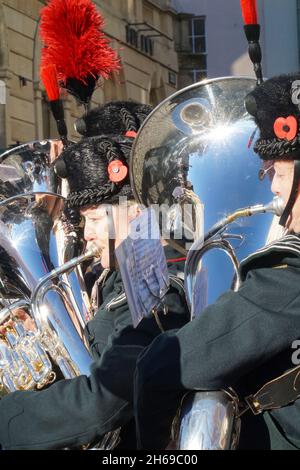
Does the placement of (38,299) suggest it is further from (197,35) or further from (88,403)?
(197,35)

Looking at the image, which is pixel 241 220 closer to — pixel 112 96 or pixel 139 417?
pixel 139 417

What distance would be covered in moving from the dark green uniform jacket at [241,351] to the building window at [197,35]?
2084cm

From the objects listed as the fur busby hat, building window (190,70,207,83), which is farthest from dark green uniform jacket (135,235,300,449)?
building window (190,70,207,83)

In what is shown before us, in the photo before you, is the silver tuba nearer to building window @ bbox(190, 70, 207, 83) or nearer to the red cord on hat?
the red cord on hat

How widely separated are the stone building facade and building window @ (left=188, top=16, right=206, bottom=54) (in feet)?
10.3

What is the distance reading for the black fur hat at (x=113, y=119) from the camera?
3965mm

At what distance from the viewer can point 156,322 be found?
289cm

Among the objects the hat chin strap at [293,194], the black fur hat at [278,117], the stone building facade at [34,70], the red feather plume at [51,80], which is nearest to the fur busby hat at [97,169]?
the red feather plume at [51,80]

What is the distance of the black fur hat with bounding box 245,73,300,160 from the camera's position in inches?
102

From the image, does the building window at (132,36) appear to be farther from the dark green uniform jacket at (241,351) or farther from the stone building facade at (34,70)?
the dark green uniform jacket at (241,351)

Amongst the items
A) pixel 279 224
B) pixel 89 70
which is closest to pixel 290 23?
pixel 89 70

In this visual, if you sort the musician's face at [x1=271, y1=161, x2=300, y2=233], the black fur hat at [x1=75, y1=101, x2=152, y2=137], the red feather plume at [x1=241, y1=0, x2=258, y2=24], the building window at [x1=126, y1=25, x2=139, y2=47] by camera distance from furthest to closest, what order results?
the building window at [x1=126, y1=25, x2=139, y2=47]
the black fur hat at [x1=75, y1=101, x2=152, y2=137]
the red feather plume at [x1=241, y1=0, x2=258, y2=24]
the musician's face at [x1=271, y1=161, x2=300, y2=233]

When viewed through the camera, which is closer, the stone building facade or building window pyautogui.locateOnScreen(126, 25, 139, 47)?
the stone building facade

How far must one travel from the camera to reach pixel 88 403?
2.88 meters
